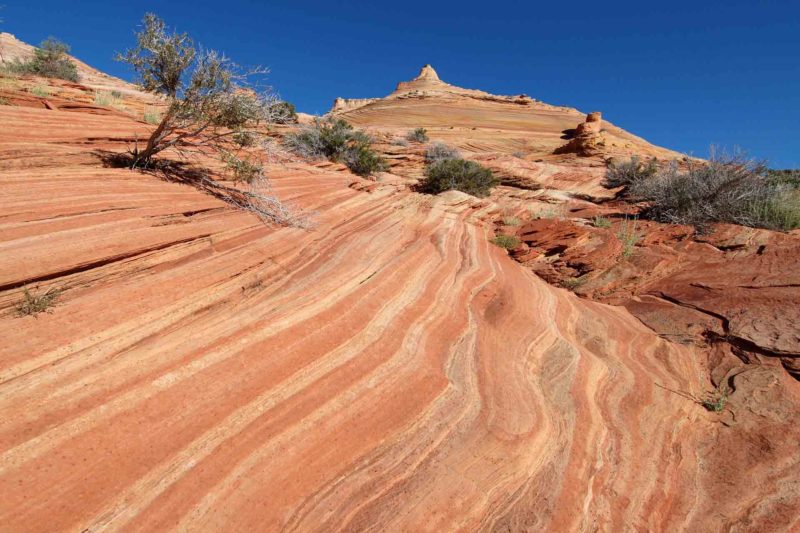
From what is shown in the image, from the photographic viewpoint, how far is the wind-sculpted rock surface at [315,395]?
2.41 metres

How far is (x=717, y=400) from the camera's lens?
3.94 metres

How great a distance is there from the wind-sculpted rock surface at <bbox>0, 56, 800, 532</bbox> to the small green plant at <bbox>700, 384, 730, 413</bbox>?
25 mm

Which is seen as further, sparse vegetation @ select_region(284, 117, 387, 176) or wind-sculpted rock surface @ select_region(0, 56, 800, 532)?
sparse vegetation @ select_region(284, 117, 387, 176)

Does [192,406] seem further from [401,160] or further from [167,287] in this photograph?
[401,160]

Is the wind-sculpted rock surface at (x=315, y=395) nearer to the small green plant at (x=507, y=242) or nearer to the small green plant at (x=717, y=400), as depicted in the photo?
the small green plant at (x=717, y=400)

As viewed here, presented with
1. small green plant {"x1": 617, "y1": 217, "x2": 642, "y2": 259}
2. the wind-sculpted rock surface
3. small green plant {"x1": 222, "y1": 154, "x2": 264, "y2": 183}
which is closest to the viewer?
→ the wind-sculpted rock surface

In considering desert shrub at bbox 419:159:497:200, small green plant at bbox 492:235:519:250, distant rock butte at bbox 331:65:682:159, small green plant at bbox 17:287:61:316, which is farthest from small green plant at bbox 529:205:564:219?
small green plant at bbox 17:287:61:316

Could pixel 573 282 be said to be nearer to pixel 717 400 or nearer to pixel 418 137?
pixel 717 400

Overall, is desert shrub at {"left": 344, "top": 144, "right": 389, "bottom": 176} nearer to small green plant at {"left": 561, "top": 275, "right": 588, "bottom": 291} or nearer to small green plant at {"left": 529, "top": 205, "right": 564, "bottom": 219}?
small green plant at {"left": 529, "top": 205, "right": 564, "bottom": 219}

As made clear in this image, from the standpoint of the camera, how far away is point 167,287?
3.74 metres

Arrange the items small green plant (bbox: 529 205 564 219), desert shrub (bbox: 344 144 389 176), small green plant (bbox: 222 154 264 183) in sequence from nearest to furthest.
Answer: small green plant (bbox: 222 154 264 183) < small green plant (bbox: 529 205 564 219) < desert shrub (bbox: 344 144 389 176)

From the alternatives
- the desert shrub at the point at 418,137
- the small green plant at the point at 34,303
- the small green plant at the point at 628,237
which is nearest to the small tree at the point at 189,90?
the small green plant at the point at 34,303

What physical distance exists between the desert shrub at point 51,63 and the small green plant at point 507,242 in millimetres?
19147

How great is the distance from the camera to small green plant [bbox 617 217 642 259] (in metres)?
7.04
